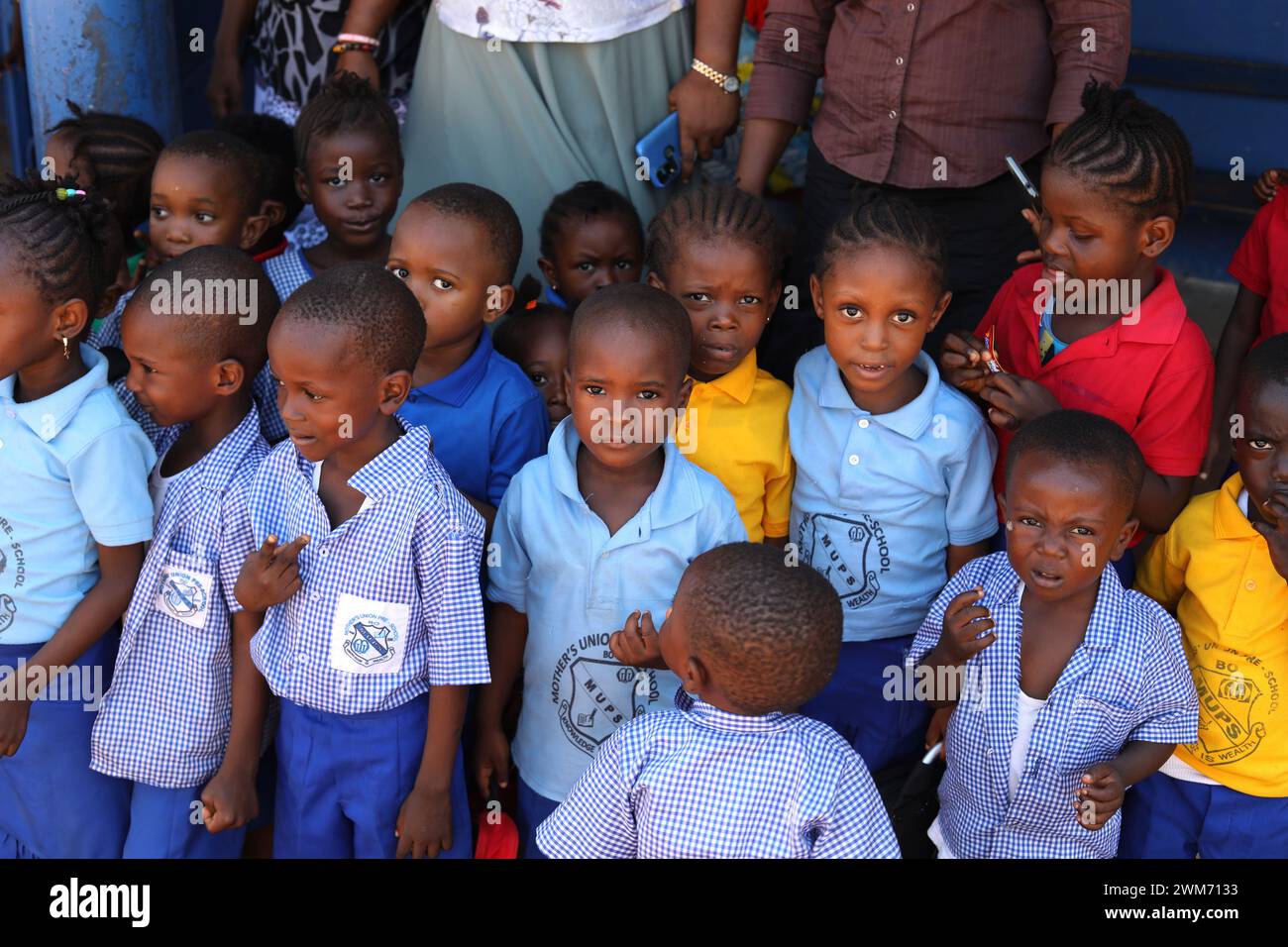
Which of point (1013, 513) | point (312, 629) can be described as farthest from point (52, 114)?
point (1013, 513)

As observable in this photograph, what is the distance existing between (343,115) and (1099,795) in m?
2.58

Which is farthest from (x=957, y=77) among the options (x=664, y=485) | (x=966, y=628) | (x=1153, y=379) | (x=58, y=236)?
(x=58, y=236)

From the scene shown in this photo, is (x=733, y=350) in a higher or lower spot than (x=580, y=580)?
higher

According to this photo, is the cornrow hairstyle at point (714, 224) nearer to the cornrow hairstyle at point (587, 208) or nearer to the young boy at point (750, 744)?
the cornrow hairstyle at point (587, 208)

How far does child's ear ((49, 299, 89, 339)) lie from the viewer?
2.83m

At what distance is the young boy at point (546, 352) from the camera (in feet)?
11.5

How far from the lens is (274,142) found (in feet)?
13.1

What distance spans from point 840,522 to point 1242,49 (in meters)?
3.09

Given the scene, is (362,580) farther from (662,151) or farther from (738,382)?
(662,151)

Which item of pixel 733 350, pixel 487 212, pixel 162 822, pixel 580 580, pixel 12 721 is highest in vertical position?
pixel 487 212

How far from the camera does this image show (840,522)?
117 inches

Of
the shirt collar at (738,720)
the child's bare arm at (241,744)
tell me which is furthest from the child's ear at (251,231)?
the shirt collar at (738,720)

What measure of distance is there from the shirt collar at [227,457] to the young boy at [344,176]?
70 cm

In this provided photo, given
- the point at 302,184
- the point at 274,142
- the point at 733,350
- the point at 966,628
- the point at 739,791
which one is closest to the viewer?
the point at 739,791
